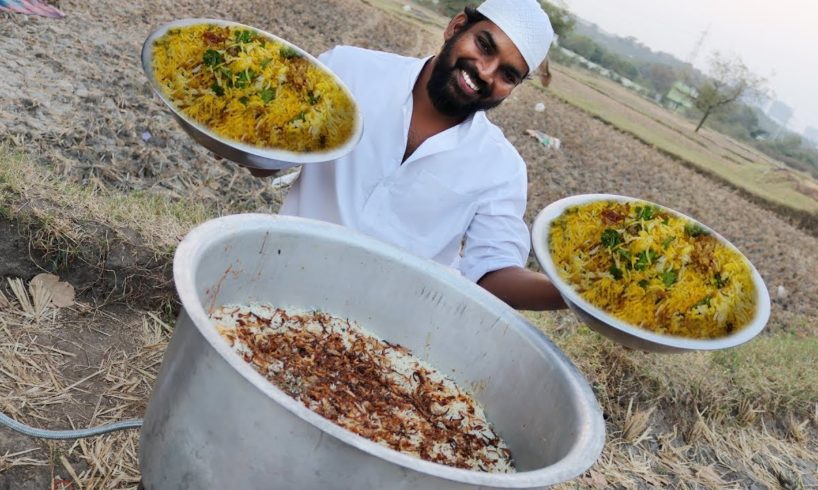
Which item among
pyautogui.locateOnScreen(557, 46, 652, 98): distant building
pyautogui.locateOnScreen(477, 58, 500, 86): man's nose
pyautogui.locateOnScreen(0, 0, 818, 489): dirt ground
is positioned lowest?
pyautogui.locateOnScreen(557, 46, 652, 98): distant building

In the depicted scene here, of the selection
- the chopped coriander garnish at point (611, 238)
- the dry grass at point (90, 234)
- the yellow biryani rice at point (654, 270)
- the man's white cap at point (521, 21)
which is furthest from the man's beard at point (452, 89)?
the dry grass at point (90, 234)

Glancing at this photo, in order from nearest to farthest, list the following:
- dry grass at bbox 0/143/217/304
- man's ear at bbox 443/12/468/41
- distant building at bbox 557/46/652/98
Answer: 1. man's ear at bbox 443/12/468/41
2. dry grass at bbox 0/143/217/304
3. distant building at bbox 557/46/652/98

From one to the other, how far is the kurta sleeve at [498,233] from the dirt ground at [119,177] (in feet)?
3.50

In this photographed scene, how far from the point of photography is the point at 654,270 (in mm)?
1626

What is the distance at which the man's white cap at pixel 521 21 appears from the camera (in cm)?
203

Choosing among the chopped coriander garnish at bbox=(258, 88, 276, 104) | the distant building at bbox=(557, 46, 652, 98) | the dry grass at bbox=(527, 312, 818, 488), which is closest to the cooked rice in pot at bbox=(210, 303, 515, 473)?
the chopped coriander garnish at bbox=(258, 88, 276, 104)

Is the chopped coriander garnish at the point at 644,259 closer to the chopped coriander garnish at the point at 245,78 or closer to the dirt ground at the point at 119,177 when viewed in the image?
the chopped coriander garnish at the point at 245,78

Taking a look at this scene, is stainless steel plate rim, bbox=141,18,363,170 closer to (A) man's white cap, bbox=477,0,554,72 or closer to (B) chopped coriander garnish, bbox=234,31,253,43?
(B) chopped coriander garnish, bbox=234,31,253,43

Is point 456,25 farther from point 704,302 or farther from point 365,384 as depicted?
point 365,384

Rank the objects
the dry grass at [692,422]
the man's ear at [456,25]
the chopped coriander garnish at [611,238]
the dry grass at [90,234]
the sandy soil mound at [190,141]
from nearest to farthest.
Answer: the chopped coriander garnish at [611,238] → the man's ear at [456,25] → the dry grass at [90,234] → the dry grass at [692,422] → the sandy soil mound at [190,141]

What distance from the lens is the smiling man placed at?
2.17 metres

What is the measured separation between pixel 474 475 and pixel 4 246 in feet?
6.72

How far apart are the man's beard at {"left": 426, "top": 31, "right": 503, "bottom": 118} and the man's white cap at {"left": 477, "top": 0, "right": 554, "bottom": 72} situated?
139 millimetres

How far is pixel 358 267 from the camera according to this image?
152cm
